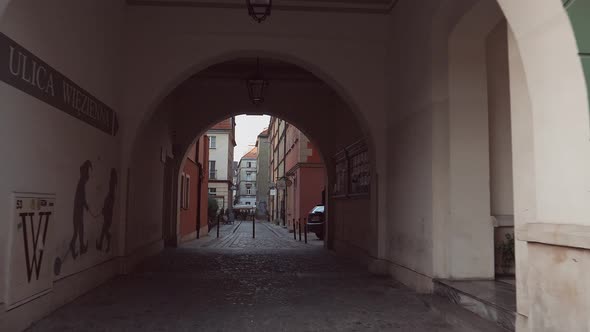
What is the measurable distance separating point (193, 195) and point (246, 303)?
45.2ft

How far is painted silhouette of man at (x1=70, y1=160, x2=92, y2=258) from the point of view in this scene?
5.87 m

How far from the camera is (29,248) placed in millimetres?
4562

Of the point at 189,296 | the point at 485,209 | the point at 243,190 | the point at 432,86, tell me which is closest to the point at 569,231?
the point at 485,209

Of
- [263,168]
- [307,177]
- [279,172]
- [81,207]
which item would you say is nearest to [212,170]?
[279,172]

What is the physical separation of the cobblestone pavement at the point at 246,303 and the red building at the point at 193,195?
293 inches

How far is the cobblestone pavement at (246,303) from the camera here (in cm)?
473

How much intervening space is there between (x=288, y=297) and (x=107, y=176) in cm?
309

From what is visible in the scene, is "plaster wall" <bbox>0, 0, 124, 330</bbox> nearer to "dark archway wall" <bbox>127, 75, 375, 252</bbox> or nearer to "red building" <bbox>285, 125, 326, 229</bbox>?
"dark archway wall" <bbox>127, 75, 375, 252</bbox>

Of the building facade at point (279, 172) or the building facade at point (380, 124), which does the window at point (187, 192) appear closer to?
the building facade at point (380, 124)

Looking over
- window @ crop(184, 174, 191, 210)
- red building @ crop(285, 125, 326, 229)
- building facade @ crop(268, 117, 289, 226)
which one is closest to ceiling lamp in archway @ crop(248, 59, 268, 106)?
window @ crop(184, 174, 191, 210)

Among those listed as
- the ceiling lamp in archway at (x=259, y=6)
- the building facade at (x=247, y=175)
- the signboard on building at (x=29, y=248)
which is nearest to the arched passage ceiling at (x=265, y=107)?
the ceiling lamp in archway at (x=259, y=6)

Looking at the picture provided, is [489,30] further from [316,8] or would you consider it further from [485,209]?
[316,8]

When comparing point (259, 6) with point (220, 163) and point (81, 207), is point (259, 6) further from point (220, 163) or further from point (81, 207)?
point (220, 163)

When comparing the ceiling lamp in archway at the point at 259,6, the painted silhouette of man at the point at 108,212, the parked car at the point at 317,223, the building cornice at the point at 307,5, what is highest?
the building cornice at the point at 307,5
